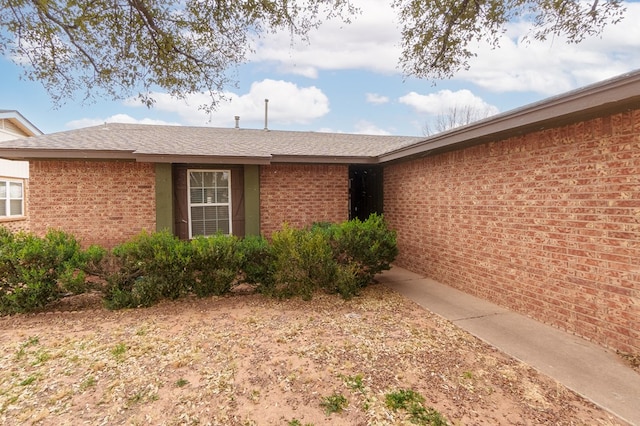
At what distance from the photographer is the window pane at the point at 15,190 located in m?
13.1

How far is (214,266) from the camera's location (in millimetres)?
5438

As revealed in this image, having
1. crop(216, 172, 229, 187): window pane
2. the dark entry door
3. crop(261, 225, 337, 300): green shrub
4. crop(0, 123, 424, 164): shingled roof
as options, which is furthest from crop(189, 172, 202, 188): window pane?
the dark entry door

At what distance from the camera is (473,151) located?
225 inches

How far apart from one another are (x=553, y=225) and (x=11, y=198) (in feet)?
57.8

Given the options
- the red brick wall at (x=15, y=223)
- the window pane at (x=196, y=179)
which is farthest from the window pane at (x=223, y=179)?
the red brick wall at (x=15, y=223)

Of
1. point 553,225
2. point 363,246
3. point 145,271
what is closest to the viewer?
point 553,225

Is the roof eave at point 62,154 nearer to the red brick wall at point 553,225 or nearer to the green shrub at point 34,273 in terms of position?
the green shrub at point 34,273

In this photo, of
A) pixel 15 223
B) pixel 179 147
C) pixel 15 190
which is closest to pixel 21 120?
pixel 15 190

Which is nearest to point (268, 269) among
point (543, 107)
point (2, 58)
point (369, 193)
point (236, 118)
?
point (543, 107)

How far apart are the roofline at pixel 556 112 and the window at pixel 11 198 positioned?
1575 cm

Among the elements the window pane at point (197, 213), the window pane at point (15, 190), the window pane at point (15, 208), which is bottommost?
the window pane at point (197, 213)

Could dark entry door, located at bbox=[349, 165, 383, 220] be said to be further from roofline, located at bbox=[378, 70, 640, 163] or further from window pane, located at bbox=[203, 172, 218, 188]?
window pane, located at bbox=[203, 172, 218, 188]

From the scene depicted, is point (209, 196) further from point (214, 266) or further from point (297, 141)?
point (297, 141)

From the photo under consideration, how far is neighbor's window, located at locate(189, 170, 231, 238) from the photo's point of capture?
7.70 m
